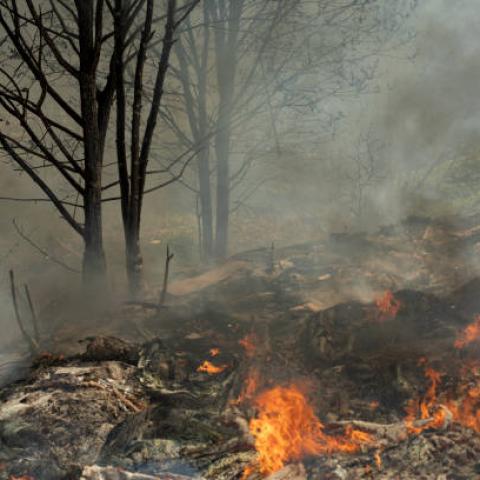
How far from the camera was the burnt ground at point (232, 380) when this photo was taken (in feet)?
12.3

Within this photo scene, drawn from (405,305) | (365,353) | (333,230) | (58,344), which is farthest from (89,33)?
(333,230)

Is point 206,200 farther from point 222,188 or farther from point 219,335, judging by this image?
point 219,335

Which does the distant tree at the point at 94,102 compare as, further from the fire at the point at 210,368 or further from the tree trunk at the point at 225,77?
the tree trunk at the point at 225,77

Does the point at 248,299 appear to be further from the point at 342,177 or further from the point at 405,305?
the point at 342,177

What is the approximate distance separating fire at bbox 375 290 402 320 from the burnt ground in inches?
2.9

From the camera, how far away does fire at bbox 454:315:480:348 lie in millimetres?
5164

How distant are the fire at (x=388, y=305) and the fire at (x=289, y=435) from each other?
2.03 meters

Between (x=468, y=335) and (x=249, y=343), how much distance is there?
7.92ft

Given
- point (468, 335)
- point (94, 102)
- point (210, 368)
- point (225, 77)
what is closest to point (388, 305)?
point (468, 335)

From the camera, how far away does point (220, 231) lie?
11.4 meters

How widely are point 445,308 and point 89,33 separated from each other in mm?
5195

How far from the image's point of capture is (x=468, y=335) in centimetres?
531

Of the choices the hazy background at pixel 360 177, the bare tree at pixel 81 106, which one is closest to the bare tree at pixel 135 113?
the bare tree at pixel 81 106

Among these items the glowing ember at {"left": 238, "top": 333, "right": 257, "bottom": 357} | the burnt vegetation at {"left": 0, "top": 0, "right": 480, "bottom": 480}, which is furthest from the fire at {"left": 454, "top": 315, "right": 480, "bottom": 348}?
the glowing ember at {"left": 238, "top": 333, "right": 257, "bottom": 357}
